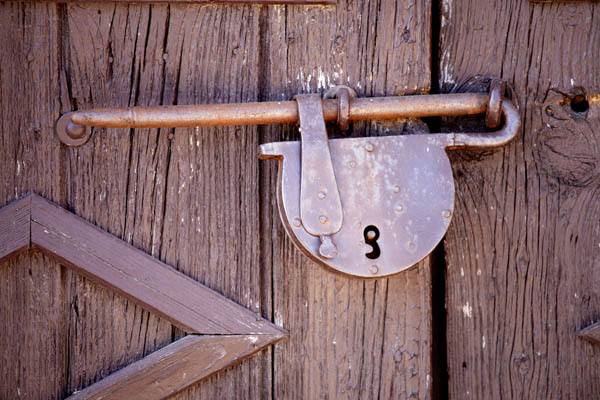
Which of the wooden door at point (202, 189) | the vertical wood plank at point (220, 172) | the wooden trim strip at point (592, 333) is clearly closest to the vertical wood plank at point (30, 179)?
the wooden door at point (202, 189)

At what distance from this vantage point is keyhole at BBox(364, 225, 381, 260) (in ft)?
3.08

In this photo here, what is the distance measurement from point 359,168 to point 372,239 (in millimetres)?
120

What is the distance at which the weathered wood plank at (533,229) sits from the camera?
1031mm

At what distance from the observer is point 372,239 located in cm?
95

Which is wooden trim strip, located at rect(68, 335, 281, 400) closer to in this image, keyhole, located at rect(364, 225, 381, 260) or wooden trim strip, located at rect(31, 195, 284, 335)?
wooden trim strip, located at rect(31, 195, 284, 335)

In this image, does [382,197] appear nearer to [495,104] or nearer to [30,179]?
[495,104]

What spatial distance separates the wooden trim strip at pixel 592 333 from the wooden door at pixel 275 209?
2 centimetres

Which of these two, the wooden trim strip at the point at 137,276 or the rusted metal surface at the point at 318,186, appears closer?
the rusted metal surface at the point at 318,186

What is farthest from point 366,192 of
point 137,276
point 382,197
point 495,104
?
point 137,276

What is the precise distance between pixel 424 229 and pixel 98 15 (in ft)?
2.27

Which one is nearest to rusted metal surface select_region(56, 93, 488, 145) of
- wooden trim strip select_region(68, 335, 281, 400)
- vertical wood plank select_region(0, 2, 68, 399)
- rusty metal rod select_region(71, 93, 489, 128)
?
rusty metal rod select_region(71, 93, 489, 128)

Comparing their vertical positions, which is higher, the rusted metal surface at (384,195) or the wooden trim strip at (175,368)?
the rusted metal surface at (384,195)

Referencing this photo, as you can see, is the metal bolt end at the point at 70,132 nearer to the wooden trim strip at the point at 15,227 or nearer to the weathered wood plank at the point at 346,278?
the wooden trim strip at the point at 15,227

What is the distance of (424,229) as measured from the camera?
37.2 inches
